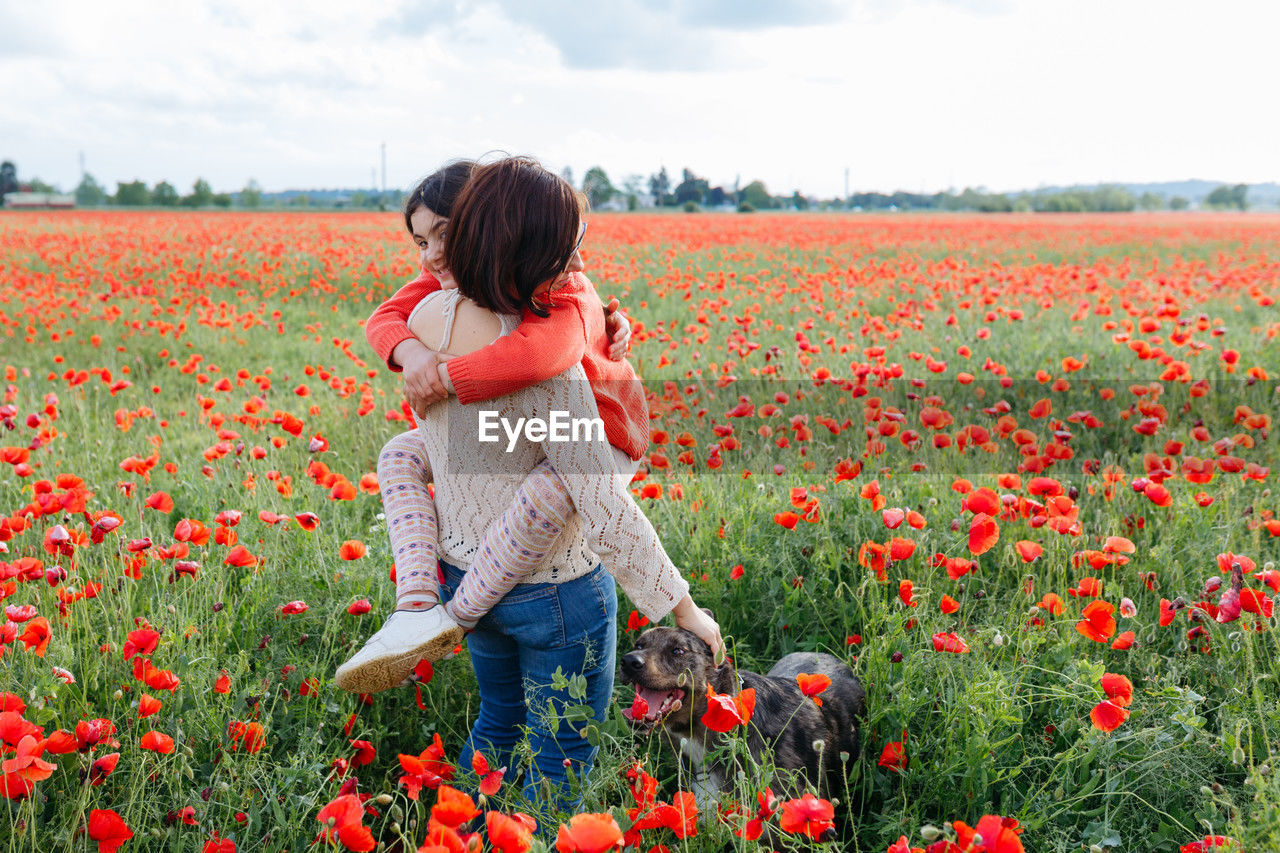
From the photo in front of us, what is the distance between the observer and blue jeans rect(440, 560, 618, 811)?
1.96m

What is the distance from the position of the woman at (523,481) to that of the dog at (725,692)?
0.11 m

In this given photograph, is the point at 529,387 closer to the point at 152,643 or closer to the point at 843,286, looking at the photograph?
the point at 152,643

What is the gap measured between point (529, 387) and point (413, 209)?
1.75ft

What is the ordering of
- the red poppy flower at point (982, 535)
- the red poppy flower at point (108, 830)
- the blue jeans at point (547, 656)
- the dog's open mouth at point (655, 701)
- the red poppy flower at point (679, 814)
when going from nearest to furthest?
1. the red poppy flower at point (679, 814)
2. the red poppy flower at point (108, 830)
3. the dog's open mouth at point (655, 701)
4. the blue jeans at point (547, 656)
5. the red poppy flower at point (982, 535)

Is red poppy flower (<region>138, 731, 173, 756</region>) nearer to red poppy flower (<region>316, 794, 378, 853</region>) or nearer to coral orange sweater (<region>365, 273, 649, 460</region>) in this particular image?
red poppy flower (<region>316, 794, 378, 853</region>)

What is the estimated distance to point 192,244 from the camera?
49.4ft

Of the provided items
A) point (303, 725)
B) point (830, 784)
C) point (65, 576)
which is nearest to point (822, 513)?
point (830, 784)

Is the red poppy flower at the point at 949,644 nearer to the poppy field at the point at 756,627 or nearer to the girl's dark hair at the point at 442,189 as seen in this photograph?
the poppy field at the point at 756,627

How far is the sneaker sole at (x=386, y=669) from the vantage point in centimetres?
176

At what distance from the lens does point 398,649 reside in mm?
1769

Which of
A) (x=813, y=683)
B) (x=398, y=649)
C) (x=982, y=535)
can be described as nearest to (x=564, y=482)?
(x=398, y=649)

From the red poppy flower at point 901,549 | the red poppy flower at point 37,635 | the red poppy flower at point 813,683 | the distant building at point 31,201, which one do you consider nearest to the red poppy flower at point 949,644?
Answer: the red poppy flower at point 901,549

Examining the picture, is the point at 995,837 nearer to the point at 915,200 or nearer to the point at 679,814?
the point at 679,814

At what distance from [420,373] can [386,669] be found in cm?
60
